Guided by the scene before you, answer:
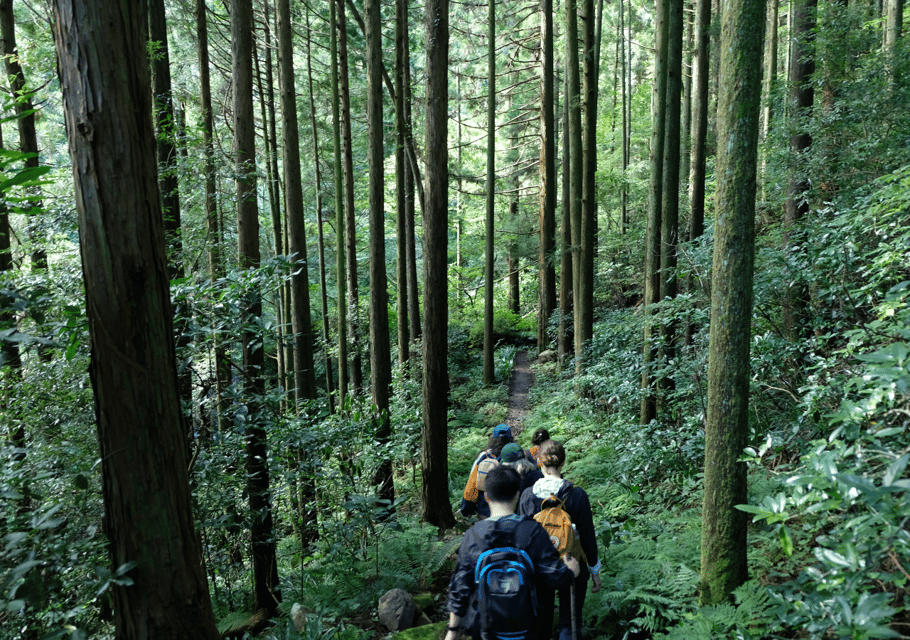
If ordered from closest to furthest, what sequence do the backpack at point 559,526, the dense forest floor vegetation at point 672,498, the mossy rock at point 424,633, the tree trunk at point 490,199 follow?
the dense forest floor vegetation at point 672,498
the backpack at point 559,526
the mossy rock at point 424,633
the tree trunk at point 490,199

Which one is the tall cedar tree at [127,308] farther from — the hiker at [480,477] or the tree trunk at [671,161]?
the tree trunk at [671,161]

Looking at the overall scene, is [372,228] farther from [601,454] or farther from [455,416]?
[455,416]

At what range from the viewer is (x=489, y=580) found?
10.4ft

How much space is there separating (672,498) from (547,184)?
1480cm

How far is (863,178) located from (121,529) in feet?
31.5

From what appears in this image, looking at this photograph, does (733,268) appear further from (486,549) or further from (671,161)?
(671,161)

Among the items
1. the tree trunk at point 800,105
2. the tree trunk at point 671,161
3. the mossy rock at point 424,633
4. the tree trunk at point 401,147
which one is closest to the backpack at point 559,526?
the mossy rock at point 424,633

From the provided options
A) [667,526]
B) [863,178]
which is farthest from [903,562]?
[863,178]

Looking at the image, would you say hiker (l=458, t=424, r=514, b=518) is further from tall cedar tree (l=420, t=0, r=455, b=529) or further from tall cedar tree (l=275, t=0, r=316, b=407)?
tall cedar tree (l=275, t=0, r=316, b=407)

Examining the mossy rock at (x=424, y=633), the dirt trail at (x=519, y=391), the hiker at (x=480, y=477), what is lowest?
the dirt trail at (x=519, y=391)

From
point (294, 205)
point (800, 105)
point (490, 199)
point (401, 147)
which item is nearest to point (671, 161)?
point (800, 105)

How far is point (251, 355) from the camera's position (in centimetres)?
562

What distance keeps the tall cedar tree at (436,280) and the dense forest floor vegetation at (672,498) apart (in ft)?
2.21

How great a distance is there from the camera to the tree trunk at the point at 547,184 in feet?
53.7
